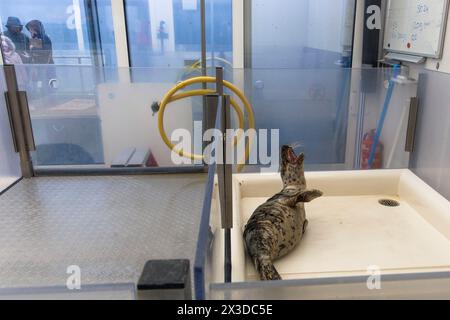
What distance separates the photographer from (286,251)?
1.28 m

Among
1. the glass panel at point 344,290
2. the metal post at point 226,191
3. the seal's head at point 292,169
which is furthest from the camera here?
the seal's head at point 292,169

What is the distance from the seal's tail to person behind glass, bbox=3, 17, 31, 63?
2431 mm

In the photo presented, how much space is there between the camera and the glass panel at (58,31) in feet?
8.28

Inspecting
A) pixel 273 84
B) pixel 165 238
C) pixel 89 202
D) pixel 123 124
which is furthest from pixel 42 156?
pixel 273 84

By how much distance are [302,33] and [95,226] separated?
6.59 feet

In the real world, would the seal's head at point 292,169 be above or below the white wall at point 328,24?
below

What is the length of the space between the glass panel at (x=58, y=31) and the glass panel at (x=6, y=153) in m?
1.03

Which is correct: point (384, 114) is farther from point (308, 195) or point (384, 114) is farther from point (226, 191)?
point (226, 191)

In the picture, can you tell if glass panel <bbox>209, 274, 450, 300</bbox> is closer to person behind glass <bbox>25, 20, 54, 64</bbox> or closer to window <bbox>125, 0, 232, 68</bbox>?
window <bbox>125, 0, 232, 68</bbox>

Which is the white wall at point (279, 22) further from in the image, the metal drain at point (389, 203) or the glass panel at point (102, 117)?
the metal drain at point (389, 203)

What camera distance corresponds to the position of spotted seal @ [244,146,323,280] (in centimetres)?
115

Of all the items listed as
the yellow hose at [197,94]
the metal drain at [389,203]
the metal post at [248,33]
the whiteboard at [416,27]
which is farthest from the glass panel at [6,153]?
the whiteboard at [416,27]
